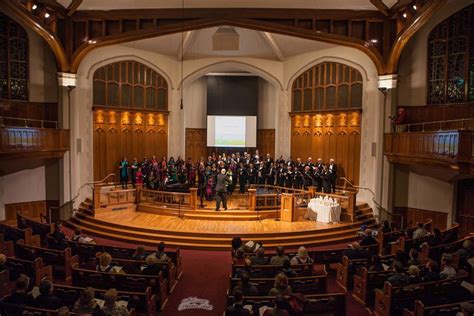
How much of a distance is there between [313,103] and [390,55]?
17.0 feet

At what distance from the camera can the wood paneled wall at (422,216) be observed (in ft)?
43.2

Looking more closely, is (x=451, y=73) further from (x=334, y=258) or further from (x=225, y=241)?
(x=225, y=241)

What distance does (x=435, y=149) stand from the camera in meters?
10.7

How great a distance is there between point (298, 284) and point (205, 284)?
100 inches

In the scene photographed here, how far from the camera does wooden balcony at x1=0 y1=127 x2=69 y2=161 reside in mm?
11398

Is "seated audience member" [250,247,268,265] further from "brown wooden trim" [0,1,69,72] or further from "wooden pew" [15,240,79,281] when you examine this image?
"brown wooden trim" [0,1,69,72]

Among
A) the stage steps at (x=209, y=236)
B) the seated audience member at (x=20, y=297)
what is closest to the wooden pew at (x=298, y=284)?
the seated audience member at (x=20, y=297)

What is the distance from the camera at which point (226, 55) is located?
61.9 feet

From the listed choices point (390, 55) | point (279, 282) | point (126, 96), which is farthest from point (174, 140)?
point (279, 282)

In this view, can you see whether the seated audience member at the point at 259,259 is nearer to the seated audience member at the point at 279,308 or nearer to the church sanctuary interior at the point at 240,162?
the church sanctuary interior at the point at 240,162

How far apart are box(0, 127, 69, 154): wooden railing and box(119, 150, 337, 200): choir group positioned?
2.91 metres

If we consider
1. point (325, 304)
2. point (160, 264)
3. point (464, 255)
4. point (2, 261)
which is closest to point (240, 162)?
point (160, 264)

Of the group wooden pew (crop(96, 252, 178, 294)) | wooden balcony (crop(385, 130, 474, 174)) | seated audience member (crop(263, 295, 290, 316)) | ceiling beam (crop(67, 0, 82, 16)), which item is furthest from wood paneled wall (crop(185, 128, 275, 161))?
seated audience member (crop(263, 295, 290, 316))

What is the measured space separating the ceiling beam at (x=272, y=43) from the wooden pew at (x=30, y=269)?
12.7 metres
